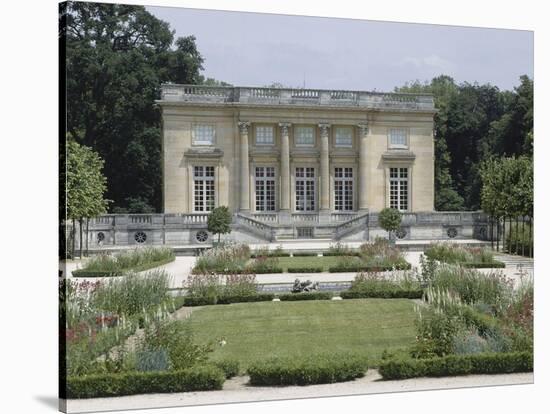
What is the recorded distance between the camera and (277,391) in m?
12.7

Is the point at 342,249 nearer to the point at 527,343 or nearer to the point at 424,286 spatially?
the point at 424,286

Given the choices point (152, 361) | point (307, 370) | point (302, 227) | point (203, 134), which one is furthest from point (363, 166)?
point (152, 361)

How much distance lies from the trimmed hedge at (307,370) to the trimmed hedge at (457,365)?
500mm

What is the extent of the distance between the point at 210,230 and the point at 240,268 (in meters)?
1.05

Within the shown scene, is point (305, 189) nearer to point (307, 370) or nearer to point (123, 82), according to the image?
point (123, 82)

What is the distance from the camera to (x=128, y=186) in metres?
16.2

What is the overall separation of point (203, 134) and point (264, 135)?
1415 mm

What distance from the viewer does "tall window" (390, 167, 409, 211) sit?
16969 mm

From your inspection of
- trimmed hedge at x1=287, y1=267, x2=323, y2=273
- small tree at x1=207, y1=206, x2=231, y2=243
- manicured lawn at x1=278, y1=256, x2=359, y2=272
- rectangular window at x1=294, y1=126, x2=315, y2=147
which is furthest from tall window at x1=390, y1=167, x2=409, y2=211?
small tree at x1=207, y1=206, x2=231, y2=243

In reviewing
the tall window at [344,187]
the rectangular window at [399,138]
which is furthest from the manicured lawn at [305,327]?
the rectangular window at [399,138]

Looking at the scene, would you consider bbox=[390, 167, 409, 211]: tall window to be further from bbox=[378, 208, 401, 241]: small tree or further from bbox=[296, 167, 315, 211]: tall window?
bbox=[296, 167, 315, 211]: tall window

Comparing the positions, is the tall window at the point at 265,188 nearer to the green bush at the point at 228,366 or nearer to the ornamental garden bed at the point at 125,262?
the ornamental garden bed at the point at 125,262

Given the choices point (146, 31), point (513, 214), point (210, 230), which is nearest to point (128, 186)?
point (210, 230)

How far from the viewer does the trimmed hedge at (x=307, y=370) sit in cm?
1271
